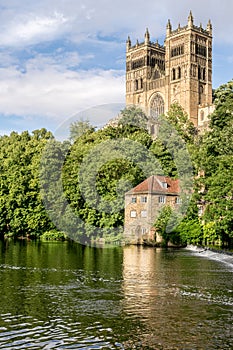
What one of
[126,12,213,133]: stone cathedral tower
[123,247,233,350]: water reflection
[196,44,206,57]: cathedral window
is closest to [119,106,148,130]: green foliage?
[126,12,213,133]: stone cathedral tower

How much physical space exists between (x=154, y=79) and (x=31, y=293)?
365ft

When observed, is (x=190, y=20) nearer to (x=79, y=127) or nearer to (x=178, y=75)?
(x=178, y=75)

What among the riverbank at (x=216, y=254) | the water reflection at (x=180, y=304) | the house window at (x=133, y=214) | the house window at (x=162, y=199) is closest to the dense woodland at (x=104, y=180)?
the house window at (x=133, y=214)

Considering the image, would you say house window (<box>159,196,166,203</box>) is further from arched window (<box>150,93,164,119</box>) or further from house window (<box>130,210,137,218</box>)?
arched window (<box>150,93,164,119</box>)

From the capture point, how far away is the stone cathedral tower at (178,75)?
118m

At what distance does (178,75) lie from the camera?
12269cm

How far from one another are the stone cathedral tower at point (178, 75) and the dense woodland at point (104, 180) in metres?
37.5

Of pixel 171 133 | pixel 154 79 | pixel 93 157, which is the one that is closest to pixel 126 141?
pixel 93 157

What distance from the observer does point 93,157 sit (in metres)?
66.5

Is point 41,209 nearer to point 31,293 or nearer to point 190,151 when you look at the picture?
point 190,151

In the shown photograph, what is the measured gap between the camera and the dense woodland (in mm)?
56181

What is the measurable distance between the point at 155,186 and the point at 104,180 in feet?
21.1

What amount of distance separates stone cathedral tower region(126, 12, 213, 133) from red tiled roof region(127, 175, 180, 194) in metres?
51.4

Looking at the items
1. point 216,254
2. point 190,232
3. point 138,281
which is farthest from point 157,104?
point 138,281
